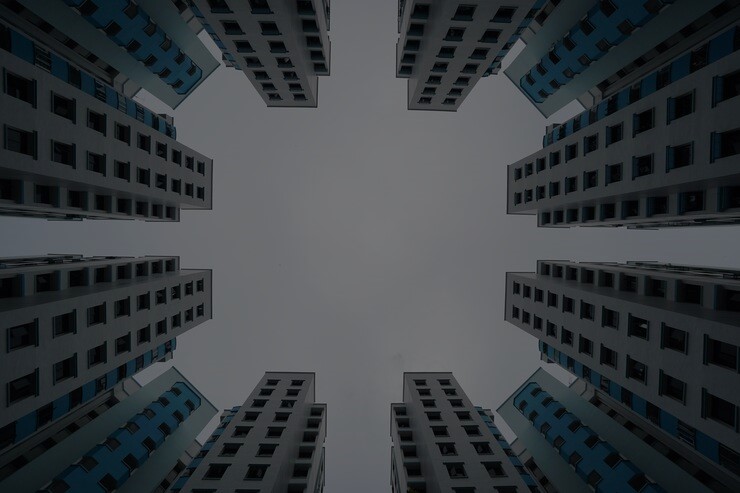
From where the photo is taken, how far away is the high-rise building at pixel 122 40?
31.0 m

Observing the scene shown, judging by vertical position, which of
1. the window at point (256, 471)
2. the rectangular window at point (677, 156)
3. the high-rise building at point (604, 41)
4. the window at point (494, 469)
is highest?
the high-rise building at point (604, 41)

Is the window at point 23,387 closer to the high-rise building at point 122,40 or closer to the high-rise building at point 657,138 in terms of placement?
the high-rise building at point 122,40

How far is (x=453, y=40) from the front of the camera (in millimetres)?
40469

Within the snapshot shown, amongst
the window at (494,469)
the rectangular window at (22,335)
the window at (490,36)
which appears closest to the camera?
the rectangular window at (22,335)

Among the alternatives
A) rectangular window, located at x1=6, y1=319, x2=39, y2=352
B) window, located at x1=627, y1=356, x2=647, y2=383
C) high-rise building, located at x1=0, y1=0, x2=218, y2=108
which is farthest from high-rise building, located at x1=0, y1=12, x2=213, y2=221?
window, located at x1=627, y1=356, x2=647, y2=383

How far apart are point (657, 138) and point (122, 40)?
48.0 meters

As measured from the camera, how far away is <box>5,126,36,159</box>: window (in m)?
20.5

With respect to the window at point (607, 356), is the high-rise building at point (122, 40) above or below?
above

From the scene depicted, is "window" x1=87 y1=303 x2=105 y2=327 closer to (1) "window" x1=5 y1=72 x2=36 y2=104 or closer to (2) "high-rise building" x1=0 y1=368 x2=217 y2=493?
(2) "high-rise building" x1=0 y1=368 x2=217 y2=493

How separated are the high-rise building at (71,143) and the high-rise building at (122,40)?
1.26ft

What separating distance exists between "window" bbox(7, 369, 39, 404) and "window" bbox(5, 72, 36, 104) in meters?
16.0

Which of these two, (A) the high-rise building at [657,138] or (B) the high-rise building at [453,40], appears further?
(B) the high-rise building at [453,40]

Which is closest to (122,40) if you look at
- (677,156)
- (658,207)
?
(677,156)

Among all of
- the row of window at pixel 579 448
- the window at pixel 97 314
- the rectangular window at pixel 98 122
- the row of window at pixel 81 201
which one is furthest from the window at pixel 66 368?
the row of window at pixel 579 448
